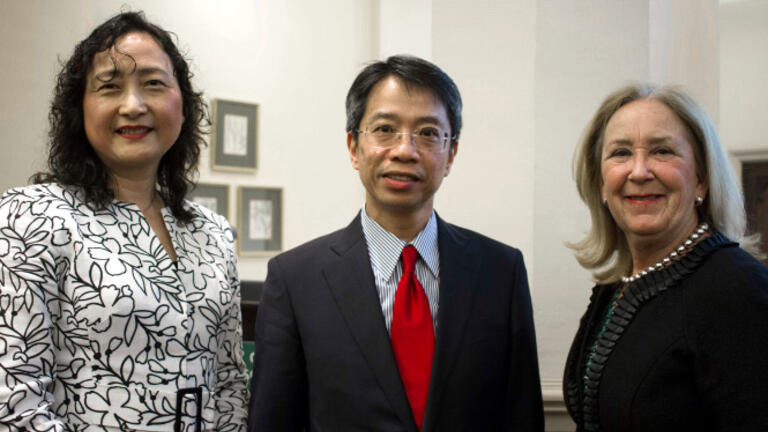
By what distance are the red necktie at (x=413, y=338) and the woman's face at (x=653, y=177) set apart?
57 centimetres

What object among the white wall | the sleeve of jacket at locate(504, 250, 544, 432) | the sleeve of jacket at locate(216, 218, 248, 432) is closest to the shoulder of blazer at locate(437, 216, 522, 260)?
the sleeve of jacket at locate(504, 250, 544, 432)

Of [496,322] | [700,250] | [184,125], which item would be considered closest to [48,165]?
[184,125]

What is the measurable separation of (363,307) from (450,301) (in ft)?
0.72

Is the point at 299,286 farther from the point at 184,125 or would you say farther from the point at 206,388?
the point at 184,125

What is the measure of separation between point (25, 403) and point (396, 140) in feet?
3.41

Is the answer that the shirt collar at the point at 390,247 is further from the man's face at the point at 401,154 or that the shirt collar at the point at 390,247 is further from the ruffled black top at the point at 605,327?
the ruffled black top at the point at 605,327

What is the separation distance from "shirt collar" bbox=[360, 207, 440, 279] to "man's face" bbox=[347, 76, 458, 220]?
43mm

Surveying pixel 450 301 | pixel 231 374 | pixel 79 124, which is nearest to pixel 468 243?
pixel 450 301

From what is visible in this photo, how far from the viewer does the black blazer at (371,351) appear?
1595 mm

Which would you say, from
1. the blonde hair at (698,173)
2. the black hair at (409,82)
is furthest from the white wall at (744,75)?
the black hair at (409,82)

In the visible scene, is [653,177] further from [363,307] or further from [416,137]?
[363,307]

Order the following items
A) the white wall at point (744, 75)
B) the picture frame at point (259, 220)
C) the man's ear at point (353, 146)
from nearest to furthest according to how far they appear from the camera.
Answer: the man's ear at point (353, 146), the picture frame at point (259, 220), the white wall at point (744, 75)

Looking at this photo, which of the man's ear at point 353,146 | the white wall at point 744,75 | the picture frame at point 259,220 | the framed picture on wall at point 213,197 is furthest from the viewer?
the white wall at point 744,75

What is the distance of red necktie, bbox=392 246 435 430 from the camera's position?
162 cm
